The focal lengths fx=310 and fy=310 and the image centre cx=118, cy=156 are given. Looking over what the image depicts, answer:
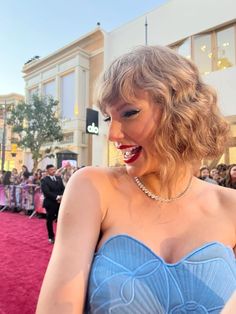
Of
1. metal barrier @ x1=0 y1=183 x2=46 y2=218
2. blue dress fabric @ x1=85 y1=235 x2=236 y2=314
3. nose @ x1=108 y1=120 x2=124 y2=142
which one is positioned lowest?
metal barrier @ x1=0 y1=183 x2=46 y2=218

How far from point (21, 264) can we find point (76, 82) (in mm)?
17001

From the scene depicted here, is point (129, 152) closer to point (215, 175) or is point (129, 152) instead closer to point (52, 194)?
point (215, 175)

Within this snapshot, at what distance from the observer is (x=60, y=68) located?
21.2m

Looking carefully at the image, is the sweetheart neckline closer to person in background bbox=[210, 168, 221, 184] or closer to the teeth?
the teeth

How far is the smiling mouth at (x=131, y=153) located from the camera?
0.93 meters

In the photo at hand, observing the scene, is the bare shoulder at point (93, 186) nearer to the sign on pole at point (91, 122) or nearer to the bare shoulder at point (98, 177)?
the bare shoulder at point (98, 177)

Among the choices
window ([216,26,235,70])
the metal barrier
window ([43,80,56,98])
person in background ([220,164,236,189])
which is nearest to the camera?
person in background ([220,164,236,189])

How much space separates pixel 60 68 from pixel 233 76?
45.1ft

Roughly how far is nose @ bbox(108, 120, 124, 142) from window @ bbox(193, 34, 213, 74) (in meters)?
10.9

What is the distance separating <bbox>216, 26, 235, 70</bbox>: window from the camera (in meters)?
10.7

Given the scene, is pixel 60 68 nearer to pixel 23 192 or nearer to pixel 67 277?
pixel 23 192

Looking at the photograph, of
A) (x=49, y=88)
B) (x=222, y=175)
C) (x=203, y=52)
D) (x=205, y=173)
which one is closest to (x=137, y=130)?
(x=205, y=173)

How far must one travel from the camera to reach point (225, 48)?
10.8 meters

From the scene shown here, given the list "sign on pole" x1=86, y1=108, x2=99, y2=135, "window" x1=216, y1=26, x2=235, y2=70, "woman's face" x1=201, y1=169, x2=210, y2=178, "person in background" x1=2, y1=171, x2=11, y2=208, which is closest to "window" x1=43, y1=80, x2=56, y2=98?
"sign on pole" x1=86, y1=108, x2=99, y2=135
